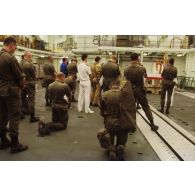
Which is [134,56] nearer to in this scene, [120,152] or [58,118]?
[58,118]

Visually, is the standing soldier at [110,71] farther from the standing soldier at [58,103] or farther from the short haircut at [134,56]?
the standing soldier at [58,103]

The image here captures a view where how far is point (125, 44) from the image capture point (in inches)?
779

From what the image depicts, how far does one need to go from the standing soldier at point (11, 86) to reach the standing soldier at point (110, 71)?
139 inches

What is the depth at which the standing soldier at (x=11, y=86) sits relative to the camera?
4.13 metres

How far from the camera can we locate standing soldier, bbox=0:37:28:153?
413cm

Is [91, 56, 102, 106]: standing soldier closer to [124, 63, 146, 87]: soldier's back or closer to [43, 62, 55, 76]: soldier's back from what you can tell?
[43, 62, 55, 76]: soldier's back

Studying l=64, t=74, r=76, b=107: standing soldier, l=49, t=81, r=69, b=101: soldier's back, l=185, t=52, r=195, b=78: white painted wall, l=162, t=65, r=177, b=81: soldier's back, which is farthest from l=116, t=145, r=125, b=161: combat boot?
l=185, t=52, r=195, b=78: white painted wall

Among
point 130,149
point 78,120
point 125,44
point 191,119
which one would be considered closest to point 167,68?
point 191,119

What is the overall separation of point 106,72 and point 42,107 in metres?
2.61

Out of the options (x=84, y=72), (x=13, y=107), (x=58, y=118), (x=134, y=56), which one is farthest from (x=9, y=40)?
(x=84, y=72)

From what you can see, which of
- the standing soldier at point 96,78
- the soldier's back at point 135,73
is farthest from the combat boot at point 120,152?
the standing soldier at point 96,78

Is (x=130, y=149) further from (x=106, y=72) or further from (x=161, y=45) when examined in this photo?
(x=161, y=45)

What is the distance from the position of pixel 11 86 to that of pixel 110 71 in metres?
3.73

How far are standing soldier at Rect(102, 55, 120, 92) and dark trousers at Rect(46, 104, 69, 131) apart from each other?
217 cm
